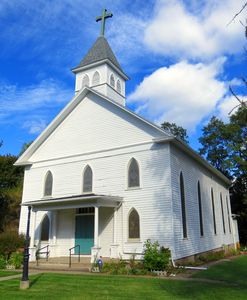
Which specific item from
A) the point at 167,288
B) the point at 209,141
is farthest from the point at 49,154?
the point at 209,141

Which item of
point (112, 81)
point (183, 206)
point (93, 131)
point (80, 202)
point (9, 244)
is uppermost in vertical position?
point (112, 81)

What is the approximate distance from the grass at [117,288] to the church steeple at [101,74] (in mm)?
14993

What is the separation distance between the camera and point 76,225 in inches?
779

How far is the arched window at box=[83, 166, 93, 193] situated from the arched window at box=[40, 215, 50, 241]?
3.42 metres

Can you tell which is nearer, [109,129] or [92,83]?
[109,129]

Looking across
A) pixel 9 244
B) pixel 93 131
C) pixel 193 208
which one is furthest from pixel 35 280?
pixel 193 208

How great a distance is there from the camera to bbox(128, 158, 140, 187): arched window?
713 inches

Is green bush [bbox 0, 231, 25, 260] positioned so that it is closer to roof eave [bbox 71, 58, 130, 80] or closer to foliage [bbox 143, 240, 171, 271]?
foliage [bbox 143, 240, 171, 271]

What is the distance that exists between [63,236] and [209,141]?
102 feet

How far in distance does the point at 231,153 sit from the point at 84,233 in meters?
27.0

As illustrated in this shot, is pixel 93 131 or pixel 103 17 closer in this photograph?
pixel 93 131

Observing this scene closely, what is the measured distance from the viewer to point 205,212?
22672mm

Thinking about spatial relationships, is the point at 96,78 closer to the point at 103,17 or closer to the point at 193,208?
the point at 103,17

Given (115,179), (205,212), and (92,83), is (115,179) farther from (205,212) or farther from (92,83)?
(92,83)
